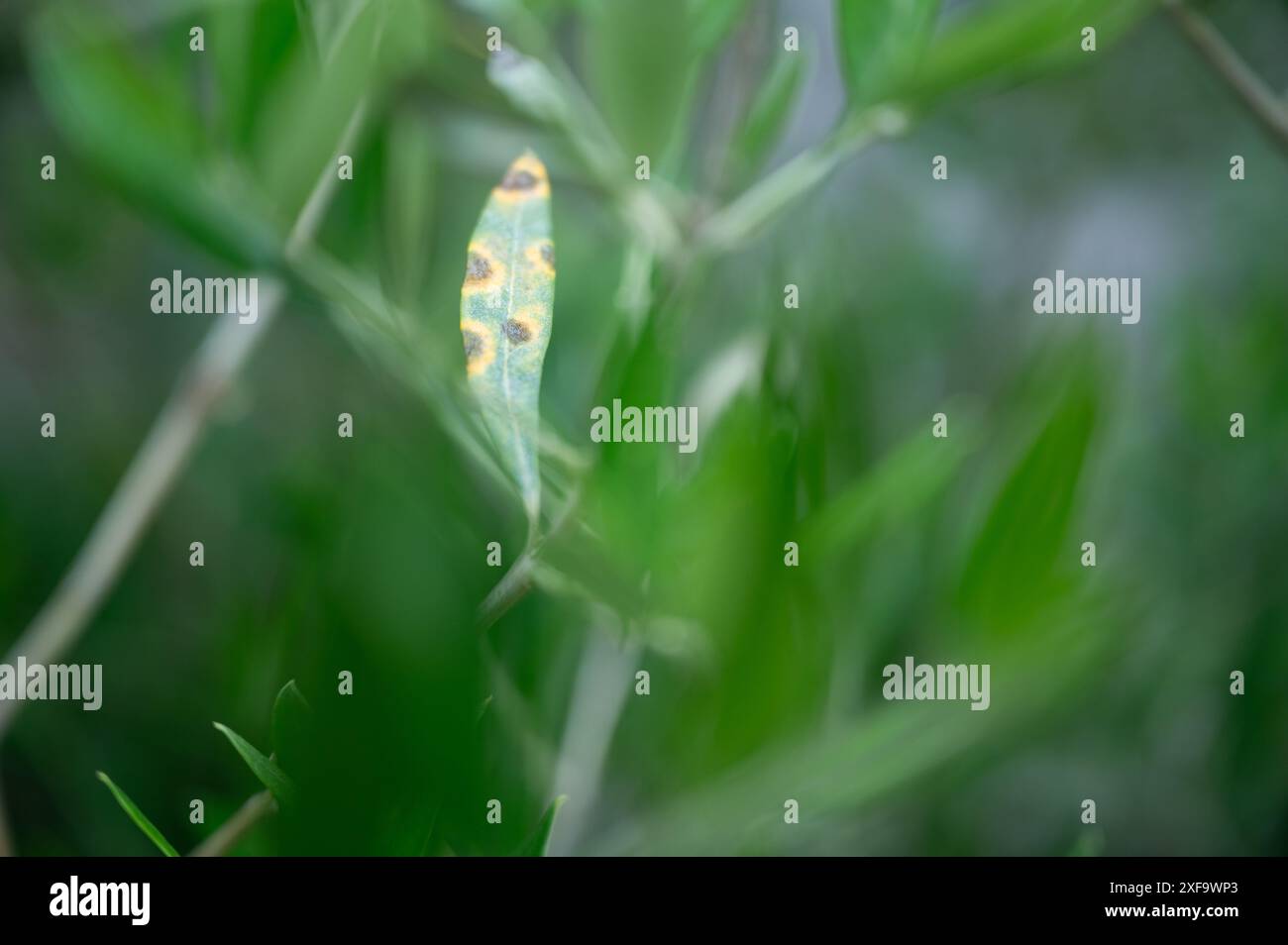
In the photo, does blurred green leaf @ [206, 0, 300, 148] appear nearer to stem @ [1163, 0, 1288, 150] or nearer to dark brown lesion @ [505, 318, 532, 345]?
dark brown lesion @ [505, 318, 532, 345]

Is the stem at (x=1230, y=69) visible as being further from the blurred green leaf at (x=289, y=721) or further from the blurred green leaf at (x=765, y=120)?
the blurred green leaf at (x=289, y=721)

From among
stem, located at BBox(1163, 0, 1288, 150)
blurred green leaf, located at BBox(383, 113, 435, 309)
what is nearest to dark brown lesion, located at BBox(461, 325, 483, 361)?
blurred green leaf, located at BBox(383, 113, 435, 309)

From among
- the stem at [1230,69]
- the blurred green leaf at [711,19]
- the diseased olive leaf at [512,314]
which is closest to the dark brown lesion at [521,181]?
the diseased olive leaf at [512,314]

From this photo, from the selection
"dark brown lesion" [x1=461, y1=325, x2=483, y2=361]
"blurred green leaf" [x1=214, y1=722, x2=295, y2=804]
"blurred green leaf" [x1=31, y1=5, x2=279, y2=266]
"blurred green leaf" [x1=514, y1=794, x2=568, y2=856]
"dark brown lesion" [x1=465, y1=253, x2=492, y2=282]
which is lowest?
"blurred green leaf" [x1=514, y1=794, x2=568, y2=856]

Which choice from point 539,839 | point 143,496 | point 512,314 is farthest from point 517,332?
point 143,496

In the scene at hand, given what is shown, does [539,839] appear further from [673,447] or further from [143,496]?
[143,496]
